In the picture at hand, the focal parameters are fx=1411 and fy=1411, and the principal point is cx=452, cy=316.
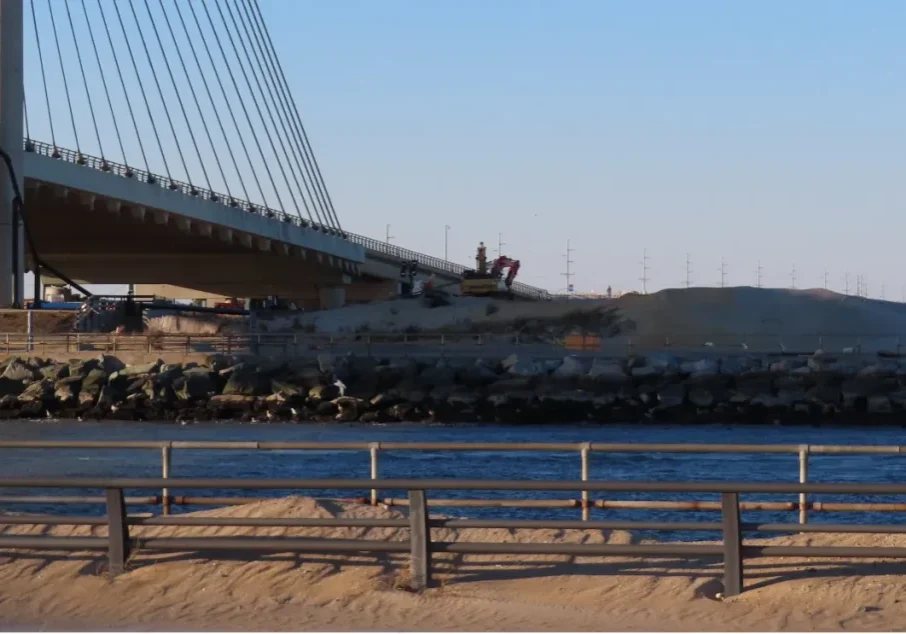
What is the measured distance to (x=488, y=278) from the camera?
74688 mm

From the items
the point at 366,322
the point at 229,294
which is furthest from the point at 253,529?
the point at 229,294

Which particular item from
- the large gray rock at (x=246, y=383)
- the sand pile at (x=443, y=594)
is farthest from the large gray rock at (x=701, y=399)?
the sand pile at (x=443, y=594)

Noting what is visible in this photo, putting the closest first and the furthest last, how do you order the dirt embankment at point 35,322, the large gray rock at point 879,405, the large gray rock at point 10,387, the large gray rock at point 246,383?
the large gray rock at point 246,383
the large gray rock at point 879,405
the large gray rock at point 10,387
the dirt embankment at point 35,322

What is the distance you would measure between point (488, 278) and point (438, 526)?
65842 mm

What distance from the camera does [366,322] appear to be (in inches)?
2484

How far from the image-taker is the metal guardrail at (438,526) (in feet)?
28.5

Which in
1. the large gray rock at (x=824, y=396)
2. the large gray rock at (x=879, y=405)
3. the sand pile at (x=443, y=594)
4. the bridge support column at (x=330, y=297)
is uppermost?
the bridge support column at (x=330, y=297)

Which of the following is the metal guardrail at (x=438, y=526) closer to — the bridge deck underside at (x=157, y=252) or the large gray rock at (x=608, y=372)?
the large gray rock at (x=608, y=372)

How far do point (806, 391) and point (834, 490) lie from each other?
3142 centimetres

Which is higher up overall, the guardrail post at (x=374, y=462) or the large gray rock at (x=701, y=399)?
the guardrail post at (x=374, y=462)

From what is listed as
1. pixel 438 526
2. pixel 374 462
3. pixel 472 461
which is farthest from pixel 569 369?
pixel 438 526

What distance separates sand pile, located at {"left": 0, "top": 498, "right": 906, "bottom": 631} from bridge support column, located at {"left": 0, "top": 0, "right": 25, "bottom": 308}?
1605 inches

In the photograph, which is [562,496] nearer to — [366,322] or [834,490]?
[834,490]

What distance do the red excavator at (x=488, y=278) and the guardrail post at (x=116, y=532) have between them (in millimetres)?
63533
